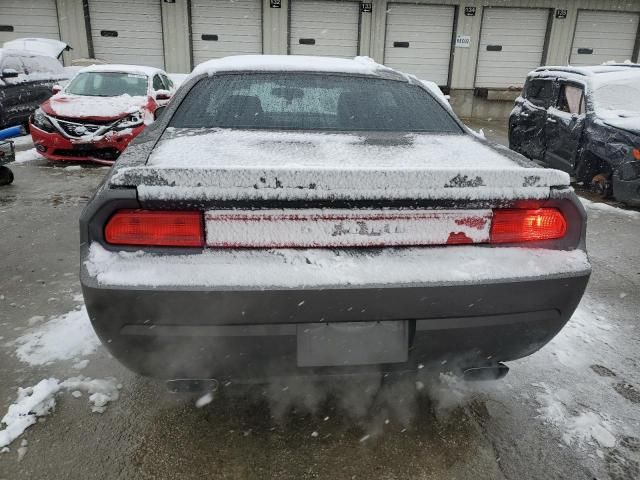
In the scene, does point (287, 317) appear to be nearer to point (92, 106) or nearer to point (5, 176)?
point (5, 176)

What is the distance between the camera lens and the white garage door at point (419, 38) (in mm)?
15930

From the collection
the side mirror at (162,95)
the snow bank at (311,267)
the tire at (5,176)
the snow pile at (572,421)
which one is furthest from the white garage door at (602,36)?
the snow bank at (311,267)

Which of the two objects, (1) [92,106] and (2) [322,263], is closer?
(2) [322,263]

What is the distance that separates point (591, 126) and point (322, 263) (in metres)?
5.96

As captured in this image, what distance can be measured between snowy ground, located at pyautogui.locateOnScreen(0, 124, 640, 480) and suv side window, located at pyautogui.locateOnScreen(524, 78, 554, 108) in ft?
18.6

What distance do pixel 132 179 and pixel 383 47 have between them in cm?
1581

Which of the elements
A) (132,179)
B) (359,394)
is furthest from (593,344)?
(132,179)

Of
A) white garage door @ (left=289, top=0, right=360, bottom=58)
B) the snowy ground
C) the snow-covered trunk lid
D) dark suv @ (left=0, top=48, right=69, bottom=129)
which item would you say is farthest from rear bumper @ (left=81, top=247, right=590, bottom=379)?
white garage door @ (left=289, top=0, right=360, bottom=58)

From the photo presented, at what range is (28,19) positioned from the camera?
15.0 meters

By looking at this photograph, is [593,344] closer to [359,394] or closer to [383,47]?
[359,394]

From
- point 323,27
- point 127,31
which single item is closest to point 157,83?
point 127,31

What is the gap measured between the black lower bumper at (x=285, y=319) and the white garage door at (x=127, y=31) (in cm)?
1588

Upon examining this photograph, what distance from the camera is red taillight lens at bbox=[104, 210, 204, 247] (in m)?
1.72

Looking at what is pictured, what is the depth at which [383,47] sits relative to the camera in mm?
16031
